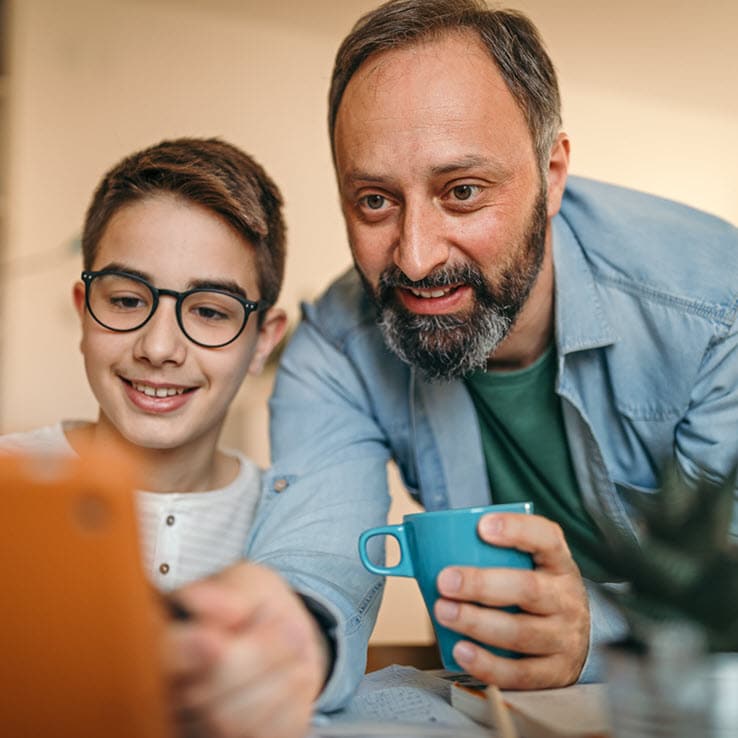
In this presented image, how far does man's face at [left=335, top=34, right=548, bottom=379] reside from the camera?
1.09 meters

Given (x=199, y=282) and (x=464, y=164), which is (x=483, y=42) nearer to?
(x=464, y=164)

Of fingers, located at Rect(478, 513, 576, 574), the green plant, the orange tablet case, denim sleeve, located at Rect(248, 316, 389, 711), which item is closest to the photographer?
the orange tablet case

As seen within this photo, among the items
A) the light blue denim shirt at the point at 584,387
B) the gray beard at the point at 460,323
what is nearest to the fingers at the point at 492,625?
the light blue denim shirt at the point at 584,387

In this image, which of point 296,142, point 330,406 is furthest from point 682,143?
point 330,406

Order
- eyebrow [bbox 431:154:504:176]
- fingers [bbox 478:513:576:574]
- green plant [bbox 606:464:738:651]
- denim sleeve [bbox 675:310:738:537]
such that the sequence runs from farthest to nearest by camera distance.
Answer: denim sleeve [bbox 675:310:738:537] → eyebrow [bbox 431:154:504:176] → fingers [bbox 478:513:576:574] → green plant [bbox 606:464:738:651]

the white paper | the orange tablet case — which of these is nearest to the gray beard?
the white paper

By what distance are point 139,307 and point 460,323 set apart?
0.46 metres

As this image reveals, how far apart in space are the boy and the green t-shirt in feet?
1.28

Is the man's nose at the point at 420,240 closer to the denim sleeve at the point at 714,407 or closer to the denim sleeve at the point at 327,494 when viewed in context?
the denim sleeve at the point at 327,494

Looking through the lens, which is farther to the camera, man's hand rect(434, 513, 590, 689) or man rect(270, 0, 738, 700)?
man rect(270, 0, 738, 700)

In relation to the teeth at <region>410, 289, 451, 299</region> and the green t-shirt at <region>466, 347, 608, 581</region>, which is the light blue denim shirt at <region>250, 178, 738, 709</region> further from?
the teeth at <region>410, 289, 451, 299</region>

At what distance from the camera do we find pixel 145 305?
114 cm

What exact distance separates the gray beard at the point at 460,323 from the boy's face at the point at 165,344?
21cm

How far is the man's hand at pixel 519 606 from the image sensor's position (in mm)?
707
